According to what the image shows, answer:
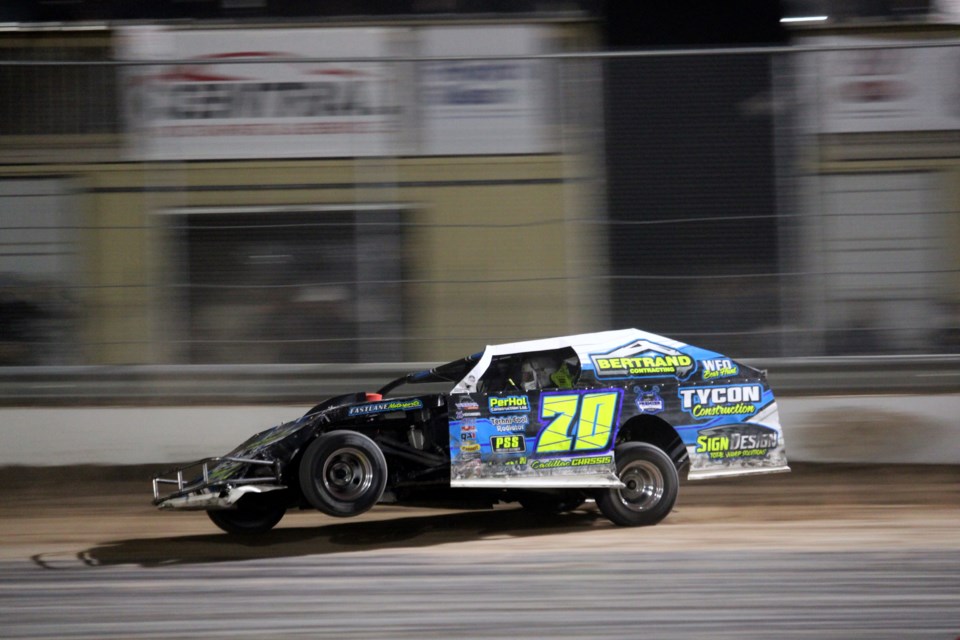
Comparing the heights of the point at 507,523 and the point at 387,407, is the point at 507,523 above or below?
below

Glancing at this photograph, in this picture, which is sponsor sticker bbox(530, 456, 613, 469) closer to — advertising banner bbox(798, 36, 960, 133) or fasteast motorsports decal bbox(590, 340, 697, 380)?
fasteast motorsports decal bbox(590, 340, 697, 380)

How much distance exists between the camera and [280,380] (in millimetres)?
11594

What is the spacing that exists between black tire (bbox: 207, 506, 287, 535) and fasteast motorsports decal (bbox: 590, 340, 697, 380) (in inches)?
102

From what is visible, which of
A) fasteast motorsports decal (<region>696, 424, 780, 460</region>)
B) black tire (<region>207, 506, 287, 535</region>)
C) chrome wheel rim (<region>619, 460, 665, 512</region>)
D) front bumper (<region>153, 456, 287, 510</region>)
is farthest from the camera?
fasteast motorsports decal (<region>696, 424, 780, 460</region>)

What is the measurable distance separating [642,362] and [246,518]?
10.4 ft

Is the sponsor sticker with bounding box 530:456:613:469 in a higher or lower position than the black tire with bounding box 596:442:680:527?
higher

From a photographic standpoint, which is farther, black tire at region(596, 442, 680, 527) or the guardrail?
the guardrail

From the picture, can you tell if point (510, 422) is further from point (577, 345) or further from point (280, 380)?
point (280, 380)

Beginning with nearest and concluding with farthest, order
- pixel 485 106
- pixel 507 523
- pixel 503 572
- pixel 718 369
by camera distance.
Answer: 1. pixel 503 572
2. pixel 718 369
3. pixel 507 523
4. pixel 485 106

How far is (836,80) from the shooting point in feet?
38.8

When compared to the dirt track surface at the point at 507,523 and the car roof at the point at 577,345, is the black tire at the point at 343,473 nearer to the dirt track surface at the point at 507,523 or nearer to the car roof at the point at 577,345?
the dirt track surface at the point at 507,523

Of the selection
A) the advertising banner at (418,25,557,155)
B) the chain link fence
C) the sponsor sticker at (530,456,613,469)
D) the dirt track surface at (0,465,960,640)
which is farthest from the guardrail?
the sponsor sticker at (530,456,613,469)

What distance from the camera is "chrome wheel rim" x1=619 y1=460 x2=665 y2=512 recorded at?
857cm

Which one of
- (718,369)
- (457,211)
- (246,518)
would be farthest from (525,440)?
(457,211)
